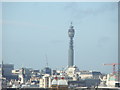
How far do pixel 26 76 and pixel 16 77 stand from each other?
6.94m

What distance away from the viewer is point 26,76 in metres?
139

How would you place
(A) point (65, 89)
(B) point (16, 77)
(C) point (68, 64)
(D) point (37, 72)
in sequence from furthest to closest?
(C) point (68, 64)
(D) point (37, 72)
(B) point (16, 77)
(A) point (65, 89)

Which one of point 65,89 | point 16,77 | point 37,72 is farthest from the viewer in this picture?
point 37,72

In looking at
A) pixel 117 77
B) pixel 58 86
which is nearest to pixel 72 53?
pixel 117 77

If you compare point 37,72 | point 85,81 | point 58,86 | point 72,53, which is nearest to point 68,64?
point 72,53

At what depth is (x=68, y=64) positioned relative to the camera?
17338 centimetres

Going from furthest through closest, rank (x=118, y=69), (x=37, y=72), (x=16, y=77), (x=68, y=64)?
(x=68, y=64) < (x=37, y=72) < (x=16, y=77) < (x=118, y=69)

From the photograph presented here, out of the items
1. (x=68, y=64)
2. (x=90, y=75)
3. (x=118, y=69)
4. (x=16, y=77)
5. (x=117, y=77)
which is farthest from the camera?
(x=68, y=64)

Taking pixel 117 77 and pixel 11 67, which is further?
pixel 11 67

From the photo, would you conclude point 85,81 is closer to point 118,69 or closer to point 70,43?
point 118,69

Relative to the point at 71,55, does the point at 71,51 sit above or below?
above

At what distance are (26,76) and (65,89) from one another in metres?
87.2

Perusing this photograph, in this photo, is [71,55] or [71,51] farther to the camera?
[71,51]

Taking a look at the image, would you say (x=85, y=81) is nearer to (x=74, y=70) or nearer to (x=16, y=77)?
(x=16, y=77)
